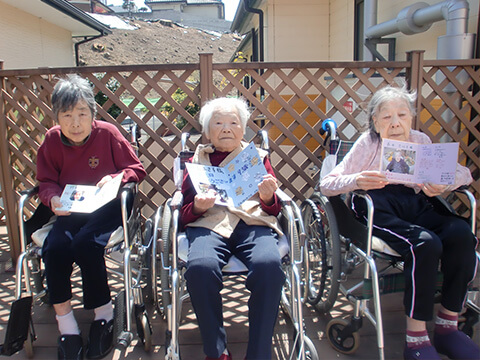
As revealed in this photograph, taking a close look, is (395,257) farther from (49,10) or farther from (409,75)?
(49,10)

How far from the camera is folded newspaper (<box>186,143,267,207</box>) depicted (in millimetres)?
2043

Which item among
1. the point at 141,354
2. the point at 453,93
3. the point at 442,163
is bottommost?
the point at 141,354

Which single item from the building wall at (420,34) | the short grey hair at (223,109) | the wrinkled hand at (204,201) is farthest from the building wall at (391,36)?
the wrinkled hand at (204,201)

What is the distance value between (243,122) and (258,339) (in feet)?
3.87

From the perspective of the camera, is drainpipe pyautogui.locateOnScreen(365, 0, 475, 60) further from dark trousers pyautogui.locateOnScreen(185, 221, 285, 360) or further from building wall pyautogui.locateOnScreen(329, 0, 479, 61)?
dark trousers pyautogui.locateOnScreen(185, 221, 285, 360)

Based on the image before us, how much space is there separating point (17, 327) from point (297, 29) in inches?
234

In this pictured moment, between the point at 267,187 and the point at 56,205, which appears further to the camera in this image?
the point at 56,205

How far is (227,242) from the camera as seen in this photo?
2000mm

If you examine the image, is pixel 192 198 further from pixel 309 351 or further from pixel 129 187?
pixel 309 351

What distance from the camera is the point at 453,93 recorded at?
9.89 feet

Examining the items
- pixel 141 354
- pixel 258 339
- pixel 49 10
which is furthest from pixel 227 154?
pixel 49 10

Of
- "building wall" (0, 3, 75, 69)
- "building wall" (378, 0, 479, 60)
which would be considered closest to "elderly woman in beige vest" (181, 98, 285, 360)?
"building wall" (378, 0, 479, 60)

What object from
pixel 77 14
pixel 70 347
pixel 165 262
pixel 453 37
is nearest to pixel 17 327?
pixel 70 347

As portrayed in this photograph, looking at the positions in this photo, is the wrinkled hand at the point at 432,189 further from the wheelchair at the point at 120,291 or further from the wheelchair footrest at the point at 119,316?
the wheelchair footrest at the point at 119,316
